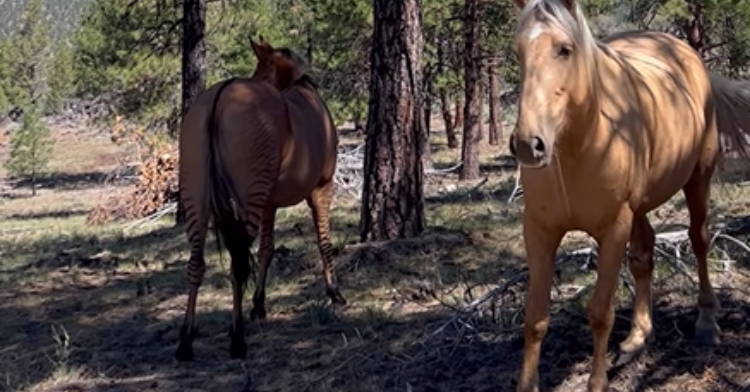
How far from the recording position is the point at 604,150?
4012mm

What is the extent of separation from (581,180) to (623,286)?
7.40 ft

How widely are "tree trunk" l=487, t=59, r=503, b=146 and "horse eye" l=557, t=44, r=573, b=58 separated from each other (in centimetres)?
1630

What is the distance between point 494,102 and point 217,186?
21.4 meters

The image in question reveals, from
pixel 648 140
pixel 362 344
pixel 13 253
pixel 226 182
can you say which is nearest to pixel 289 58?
pixel 226 182

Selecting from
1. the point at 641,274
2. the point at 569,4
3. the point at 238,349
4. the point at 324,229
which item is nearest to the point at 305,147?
the point at 324,229

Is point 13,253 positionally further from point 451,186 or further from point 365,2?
point 365,2

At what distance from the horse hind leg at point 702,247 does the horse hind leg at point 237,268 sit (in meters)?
2.84

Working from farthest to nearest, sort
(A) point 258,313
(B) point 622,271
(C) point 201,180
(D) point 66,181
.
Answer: (D) point 66,181
(A) point 258,313
(C) point 201,180
(B) point 622,271

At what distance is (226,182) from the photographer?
6.43m

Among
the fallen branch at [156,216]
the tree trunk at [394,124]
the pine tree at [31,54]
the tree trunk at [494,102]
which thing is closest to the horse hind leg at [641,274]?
the tree trunk at [394,124]

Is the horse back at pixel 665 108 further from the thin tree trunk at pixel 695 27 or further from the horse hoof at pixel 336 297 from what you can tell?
the thin tree trunk at pixel 695 27

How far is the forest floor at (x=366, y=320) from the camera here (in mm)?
5207

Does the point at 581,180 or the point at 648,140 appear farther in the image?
the point at 648,140

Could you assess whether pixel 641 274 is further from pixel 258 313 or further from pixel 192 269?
pixel 258 313
